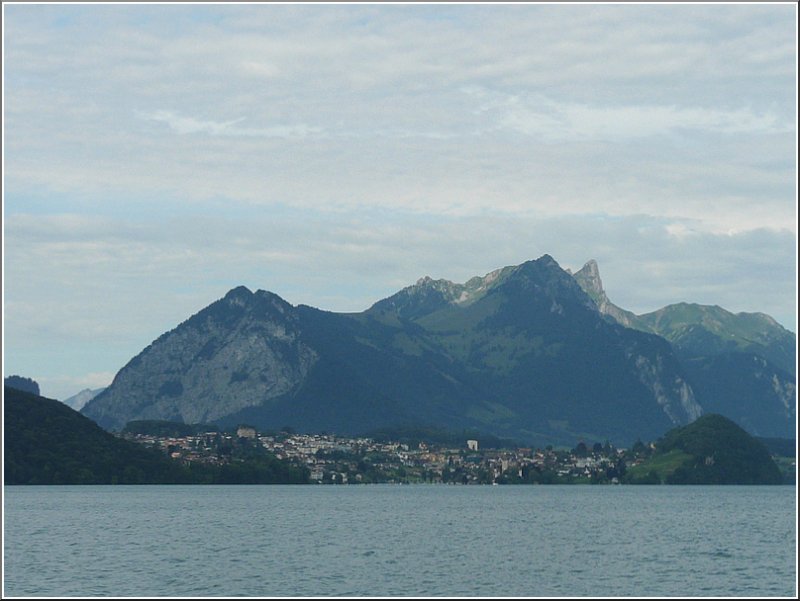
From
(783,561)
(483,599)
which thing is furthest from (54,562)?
(783,561)

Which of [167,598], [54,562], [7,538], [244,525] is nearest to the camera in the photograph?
[167,598]

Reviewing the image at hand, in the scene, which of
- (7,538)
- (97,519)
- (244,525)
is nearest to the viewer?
(7,538)

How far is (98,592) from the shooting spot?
9231 centimetres

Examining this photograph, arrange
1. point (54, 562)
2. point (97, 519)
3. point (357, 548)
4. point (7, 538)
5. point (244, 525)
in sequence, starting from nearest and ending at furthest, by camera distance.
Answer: point (54, 562) → point (357, 548) → point (7, 538) → point (244, 525) → point (97, 519)

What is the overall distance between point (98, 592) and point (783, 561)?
69.7 m

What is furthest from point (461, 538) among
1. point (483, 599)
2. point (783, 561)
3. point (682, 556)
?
point (483, 599)

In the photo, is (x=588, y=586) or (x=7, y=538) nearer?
(x=588, y=586)

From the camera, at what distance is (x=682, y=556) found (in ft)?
412

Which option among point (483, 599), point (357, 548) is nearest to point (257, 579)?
point (483, 599)

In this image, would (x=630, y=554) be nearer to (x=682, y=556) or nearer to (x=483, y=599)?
(x=682, y=556)

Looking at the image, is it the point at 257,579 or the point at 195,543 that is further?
the point at 195,543

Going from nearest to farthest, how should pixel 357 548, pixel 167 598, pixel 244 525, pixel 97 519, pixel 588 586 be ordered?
pixel 167 598 → pixel 588 586 → pixel 357 548 → pixel 244 525 → pixel 97 519

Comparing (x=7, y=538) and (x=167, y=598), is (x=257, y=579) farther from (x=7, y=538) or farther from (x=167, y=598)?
(x=7, y=538)

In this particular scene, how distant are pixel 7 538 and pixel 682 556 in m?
80.4
